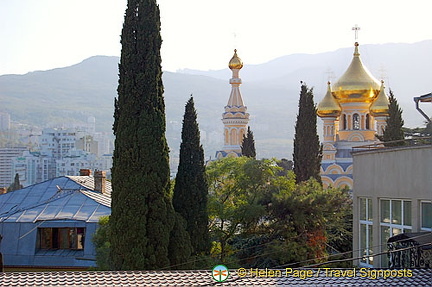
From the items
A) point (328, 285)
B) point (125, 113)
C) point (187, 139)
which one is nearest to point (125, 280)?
point (328, 285)

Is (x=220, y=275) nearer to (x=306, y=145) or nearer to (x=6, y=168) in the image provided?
(x=306, y=145)

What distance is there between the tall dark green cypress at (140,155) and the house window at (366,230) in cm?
517

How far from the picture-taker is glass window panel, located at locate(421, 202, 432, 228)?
1369 cm

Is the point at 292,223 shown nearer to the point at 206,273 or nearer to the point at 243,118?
the point at 206,273

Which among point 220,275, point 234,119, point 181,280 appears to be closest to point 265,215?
point 220,275

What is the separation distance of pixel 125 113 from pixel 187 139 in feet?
11.3

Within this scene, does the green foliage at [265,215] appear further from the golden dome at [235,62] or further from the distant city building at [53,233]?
the golden dome at [235,62]

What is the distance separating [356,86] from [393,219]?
3748 centimetres

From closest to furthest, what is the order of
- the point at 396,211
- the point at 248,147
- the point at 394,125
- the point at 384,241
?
the point at 396,211 → the point at 384,241 → the point at 394,125 → the point at 248,147

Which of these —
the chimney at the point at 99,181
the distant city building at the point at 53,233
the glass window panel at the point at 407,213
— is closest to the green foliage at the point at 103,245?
the distant city building at the point at 53,233

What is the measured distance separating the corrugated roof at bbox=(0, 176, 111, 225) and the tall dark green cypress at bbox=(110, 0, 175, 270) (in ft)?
19.6

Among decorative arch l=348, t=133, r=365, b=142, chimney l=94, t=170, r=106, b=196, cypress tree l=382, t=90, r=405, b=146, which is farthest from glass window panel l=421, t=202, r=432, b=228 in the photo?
decorative arch l=348, t=133, r=365, b=142

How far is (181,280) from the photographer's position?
451 inches

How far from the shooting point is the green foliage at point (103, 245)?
20017 millimetres
